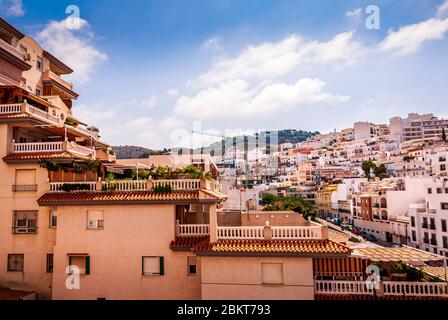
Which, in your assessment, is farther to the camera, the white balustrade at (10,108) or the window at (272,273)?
the white balustrade at (10,108)

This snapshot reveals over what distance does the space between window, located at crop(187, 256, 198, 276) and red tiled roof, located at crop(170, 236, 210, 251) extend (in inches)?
31.7

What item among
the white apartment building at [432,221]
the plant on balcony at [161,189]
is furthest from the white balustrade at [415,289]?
the white apartment building at [432,221]

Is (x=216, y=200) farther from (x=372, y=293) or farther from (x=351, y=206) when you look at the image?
(x=351, y=206)

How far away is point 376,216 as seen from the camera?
79.6 m

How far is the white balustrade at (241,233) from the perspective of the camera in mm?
18422

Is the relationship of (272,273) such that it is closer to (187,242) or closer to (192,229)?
(187,242)

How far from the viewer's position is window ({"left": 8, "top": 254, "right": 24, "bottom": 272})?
21.0 metres

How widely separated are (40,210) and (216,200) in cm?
1147

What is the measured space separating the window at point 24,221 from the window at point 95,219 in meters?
4.13

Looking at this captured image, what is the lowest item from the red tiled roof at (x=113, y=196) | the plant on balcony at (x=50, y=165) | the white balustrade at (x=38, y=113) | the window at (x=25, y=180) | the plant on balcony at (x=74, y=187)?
the red tiled roof at (x=113, y=196)

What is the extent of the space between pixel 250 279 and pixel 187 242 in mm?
4179

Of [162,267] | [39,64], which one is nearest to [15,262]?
[162,267]

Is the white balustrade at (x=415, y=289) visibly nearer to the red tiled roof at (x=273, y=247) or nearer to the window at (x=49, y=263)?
the red tiled roof at (x=273, y=247)
